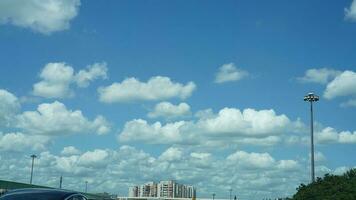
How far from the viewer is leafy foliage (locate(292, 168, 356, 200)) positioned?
1409 inches

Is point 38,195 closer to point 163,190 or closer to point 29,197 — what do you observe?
point 29,197

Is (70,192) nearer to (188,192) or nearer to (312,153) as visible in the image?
(312,153)

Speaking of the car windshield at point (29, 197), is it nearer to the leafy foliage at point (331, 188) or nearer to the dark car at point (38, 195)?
the dark car at point (38, 195)

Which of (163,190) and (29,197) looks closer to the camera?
(29,197)

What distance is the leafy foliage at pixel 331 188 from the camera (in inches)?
1409

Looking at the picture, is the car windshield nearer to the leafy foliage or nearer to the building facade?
the leafy foliage

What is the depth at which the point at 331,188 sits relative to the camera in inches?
1510

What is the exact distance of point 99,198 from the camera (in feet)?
53.7

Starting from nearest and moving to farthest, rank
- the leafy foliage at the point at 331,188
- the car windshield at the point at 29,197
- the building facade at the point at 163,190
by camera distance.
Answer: the car windshield at the point at 29,197 → the leafy foliage at the point at 331,188 → the building facade at the point at 163,190

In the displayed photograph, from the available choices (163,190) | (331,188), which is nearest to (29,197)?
(331,188)

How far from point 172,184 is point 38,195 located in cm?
15211

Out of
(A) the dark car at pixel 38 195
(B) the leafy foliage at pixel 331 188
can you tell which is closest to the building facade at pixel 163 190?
(B) the leafy foliage at pixel 331 188

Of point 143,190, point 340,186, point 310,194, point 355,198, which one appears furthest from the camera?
point 143,190

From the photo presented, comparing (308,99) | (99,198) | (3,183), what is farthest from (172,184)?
(99,198)
